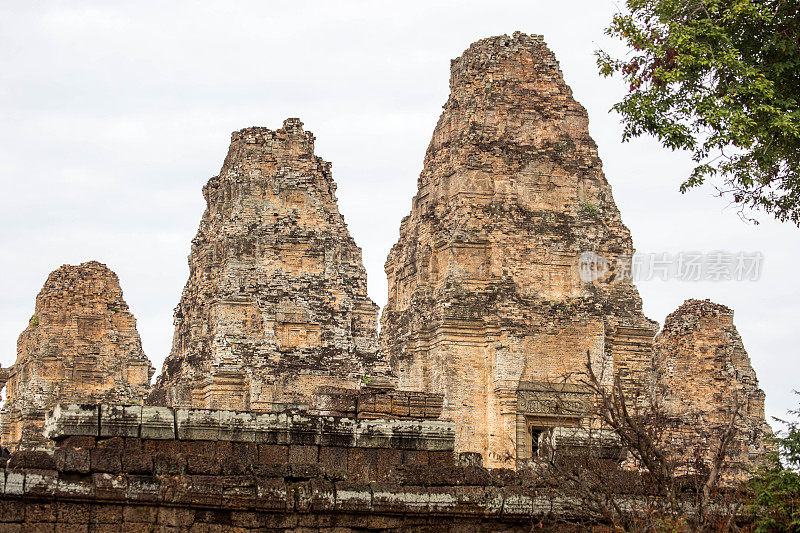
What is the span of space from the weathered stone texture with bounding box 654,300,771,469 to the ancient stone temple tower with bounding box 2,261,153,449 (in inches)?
485

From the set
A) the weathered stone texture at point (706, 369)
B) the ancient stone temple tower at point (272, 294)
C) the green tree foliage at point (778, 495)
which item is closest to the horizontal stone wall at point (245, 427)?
the green tree foliage at point (778, 495)

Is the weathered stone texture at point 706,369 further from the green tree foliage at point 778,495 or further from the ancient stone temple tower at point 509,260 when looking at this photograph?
the green tree foliage at point 778,495

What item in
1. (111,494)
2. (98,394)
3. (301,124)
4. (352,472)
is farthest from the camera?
(98,394)

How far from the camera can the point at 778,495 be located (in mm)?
13898

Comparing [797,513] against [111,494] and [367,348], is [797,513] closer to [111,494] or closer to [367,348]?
[111,494]

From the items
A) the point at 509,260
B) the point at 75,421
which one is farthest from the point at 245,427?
the point at 509,260

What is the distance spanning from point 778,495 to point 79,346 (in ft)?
63.3

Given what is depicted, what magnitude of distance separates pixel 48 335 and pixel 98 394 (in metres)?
1.71

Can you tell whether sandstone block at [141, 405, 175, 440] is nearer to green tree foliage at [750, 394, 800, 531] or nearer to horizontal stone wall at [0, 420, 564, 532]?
horizontal stone wall at [0, 420, 564, 532]

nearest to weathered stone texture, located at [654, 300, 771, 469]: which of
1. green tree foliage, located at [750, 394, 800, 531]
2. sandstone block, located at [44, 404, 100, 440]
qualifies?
green tree foliage, located at [750, 394, 800, 531]

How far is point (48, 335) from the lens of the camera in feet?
97.7

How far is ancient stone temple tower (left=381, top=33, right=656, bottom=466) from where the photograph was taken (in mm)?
28391

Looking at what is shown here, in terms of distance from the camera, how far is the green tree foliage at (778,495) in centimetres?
1361

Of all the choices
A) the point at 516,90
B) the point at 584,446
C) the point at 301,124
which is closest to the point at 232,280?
the point at 301,124
